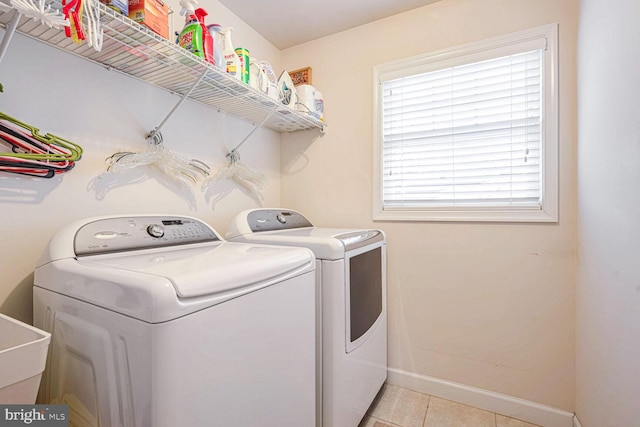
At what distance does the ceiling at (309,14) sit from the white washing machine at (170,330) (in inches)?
62.5

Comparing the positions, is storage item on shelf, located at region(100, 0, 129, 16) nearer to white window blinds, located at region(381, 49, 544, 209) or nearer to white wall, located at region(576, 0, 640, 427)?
white window blinds, located at region(381, 49, 544, 209)

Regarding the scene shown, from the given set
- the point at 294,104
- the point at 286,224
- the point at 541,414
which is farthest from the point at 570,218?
the point at 294,104

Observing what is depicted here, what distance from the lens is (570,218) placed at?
1.54 m

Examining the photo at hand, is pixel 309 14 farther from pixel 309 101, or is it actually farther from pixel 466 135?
pixel 466 135

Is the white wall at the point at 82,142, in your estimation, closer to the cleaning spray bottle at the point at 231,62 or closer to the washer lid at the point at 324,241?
the cleaning spray bottle at the point at 231,62

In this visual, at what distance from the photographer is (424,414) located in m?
1.69

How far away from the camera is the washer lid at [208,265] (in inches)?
28.2

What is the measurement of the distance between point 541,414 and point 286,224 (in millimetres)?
1761

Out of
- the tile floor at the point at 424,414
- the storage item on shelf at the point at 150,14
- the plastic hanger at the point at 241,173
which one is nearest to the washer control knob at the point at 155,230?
the plastic hanger at the point at 241,173

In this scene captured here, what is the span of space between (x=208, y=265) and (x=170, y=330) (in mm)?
214

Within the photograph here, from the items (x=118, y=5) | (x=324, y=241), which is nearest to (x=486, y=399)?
(x=324, y=241)

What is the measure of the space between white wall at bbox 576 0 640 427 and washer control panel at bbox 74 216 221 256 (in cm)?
159

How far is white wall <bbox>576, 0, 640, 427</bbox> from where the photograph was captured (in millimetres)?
978

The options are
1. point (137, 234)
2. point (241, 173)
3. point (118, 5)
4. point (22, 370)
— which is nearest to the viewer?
point (22, 370)
